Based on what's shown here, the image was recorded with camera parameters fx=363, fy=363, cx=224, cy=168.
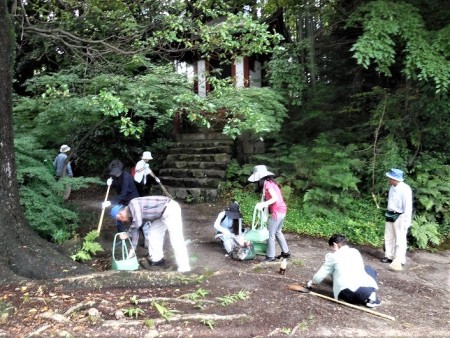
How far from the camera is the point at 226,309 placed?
4.36 metres

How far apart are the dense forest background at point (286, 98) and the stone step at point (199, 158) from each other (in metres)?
0.58

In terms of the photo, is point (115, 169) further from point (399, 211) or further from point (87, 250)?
point (399, 211)

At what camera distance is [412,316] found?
15.4 feet

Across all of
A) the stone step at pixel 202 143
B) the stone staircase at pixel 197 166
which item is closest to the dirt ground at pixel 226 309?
the stone staircase at pixel 197 166

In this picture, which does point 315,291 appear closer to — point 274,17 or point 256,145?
point 256,145

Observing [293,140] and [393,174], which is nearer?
[393,174]

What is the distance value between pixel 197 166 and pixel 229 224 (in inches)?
249

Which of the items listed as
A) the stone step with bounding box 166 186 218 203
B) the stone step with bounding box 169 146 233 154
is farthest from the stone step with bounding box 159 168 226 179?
the stone step with bounding box 169 146 233 154

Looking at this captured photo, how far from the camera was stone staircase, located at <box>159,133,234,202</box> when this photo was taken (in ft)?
38.6

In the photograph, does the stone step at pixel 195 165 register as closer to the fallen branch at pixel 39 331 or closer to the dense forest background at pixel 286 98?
the dense forest background at pixel 286 98

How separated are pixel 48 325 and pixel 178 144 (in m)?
10.8

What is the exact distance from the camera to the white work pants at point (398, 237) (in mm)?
6906

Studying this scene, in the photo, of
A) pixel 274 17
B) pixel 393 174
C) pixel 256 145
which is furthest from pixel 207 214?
pixel 274 17

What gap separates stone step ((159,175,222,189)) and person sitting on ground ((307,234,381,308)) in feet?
23.1
